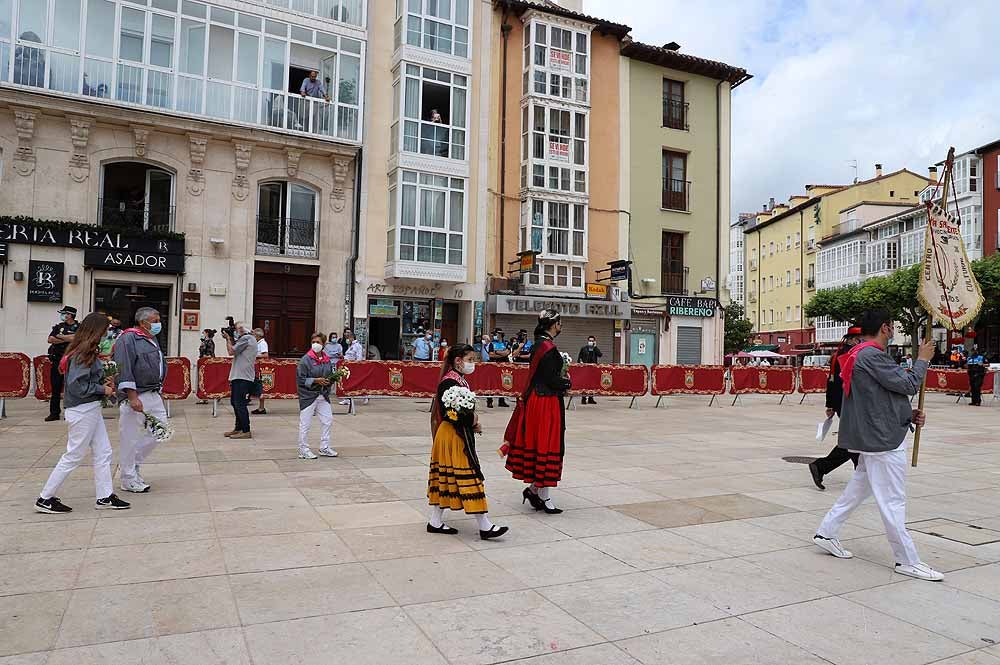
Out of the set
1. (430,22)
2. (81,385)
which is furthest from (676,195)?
(81,385)

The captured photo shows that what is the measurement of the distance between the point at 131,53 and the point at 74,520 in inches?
738

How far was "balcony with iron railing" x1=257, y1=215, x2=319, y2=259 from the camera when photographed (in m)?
22.7

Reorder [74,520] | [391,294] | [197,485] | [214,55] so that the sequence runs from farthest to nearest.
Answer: [391,294] → [214,55] → [197,485] → [74,520]

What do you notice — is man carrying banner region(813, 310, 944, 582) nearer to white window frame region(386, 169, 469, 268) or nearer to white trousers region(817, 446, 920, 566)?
white trousers region(817, 446, 920, 566)

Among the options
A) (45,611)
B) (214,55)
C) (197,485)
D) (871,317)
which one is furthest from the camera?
(214,55)

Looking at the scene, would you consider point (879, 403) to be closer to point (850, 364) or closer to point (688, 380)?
point (850, 364)

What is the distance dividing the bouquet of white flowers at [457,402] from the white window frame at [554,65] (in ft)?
76.3

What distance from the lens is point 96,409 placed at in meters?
6.48

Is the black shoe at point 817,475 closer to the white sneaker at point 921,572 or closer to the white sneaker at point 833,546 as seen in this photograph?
the white sneaker at point 833,546

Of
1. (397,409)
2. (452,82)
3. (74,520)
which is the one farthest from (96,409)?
(452,82)

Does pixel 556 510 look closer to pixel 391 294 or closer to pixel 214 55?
pixel 391 294

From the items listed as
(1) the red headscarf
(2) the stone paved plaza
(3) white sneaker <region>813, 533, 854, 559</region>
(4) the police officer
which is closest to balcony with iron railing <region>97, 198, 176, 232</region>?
(4) the police officer

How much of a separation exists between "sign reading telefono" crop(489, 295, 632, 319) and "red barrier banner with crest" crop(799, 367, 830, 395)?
7.52m

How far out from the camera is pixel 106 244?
20141 millimetres
